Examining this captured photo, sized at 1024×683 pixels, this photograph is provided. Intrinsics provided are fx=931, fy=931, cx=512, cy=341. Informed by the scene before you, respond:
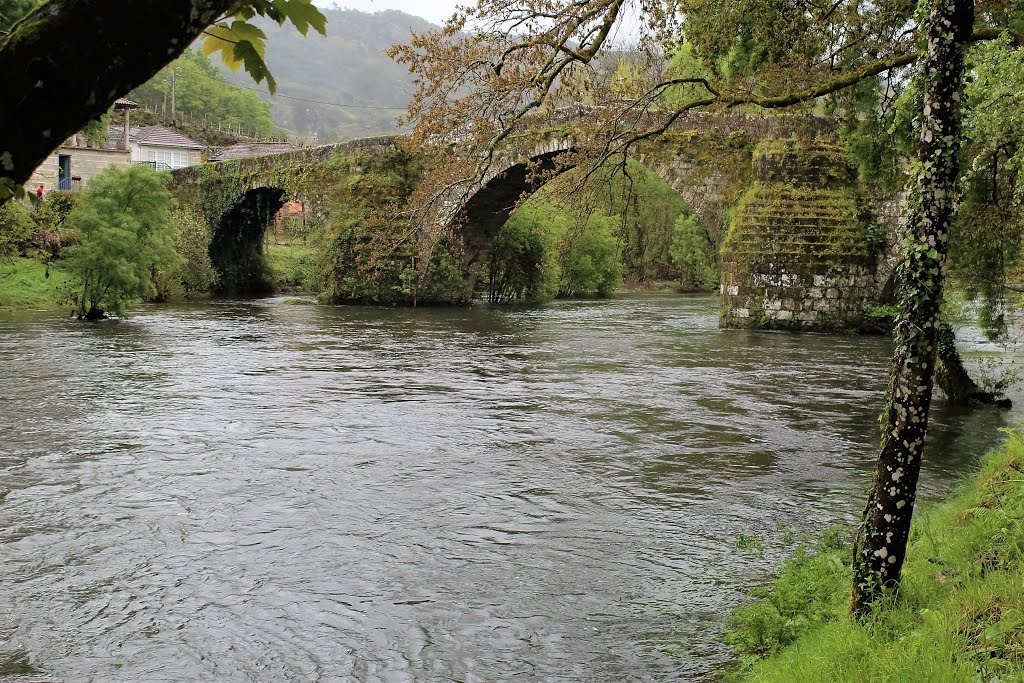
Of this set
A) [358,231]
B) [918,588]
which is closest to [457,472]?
[918,588]

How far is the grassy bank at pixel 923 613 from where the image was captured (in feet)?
10.1

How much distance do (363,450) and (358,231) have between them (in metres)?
20.2

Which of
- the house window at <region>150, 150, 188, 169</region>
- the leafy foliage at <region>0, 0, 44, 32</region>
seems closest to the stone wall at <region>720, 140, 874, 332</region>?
the leafy foliage at <region>0, 0, 44, 32</region>

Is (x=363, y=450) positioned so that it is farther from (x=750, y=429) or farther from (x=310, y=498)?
(x=750, y=429)

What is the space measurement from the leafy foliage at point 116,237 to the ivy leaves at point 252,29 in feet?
63.2

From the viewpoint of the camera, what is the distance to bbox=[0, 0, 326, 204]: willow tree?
1.54 m

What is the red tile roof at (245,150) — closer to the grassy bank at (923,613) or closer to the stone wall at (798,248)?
the stone wall at (798,248)

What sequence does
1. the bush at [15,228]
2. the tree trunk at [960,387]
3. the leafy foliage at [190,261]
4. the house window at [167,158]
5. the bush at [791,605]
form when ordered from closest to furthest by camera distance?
the bush at [791,605], the tree trunk at [960,387], the bush at [15,228], the leafy foliage at [190,261], the house window at [167,158]

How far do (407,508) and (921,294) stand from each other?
12.6 ft

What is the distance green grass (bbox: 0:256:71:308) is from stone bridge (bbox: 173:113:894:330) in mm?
7874

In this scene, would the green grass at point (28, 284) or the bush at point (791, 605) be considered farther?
the green grass at point (28, 284)

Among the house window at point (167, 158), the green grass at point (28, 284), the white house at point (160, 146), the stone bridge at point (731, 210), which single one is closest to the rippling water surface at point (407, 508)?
the stone bridge at point (731, 210)

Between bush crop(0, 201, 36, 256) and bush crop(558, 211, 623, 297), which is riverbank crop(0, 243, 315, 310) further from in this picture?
bush crop(558, 211, 623, 297)

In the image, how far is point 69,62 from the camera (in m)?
1.57
